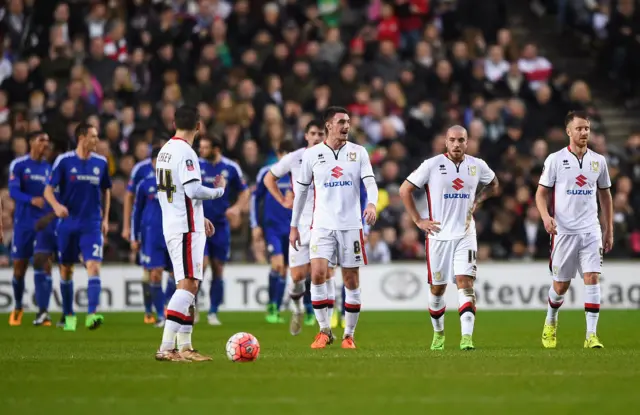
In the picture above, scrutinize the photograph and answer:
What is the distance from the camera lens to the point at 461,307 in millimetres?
13492

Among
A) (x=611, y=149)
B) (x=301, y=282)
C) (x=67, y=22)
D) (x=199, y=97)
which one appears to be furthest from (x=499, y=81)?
(x=301, y=282)

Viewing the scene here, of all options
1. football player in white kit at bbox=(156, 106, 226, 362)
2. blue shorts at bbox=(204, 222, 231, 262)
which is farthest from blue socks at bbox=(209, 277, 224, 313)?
football player in white kit at bbox=(156, 106, 226, 362)

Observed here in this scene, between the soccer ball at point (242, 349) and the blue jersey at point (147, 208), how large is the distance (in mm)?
7037

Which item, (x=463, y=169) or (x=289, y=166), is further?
(x=289, y=166)

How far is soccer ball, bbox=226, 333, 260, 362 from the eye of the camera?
12000 millimetres

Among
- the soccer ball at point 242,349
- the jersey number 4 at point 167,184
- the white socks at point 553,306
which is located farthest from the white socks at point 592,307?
the jersey number 4 at point 167,184

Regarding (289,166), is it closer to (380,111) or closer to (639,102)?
(380,111)

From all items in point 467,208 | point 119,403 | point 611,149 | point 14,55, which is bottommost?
point 119,403

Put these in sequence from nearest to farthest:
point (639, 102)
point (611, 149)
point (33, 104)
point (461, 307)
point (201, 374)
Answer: point (201, 374) < point (461, 307) < point (33, 104) < point (611, 149) < point (639, 102)

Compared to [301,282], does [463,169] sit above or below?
above

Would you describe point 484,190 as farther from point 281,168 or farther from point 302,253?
point 302,253

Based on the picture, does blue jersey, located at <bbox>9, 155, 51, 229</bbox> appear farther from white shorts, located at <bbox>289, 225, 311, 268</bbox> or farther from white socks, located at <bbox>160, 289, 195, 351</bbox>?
white socks, located at <bbox>160, 289, 195, 351</bbox>

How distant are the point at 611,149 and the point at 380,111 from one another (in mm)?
4965

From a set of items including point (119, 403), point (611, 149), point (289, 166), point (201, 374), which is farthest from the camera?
point (611, 149)
